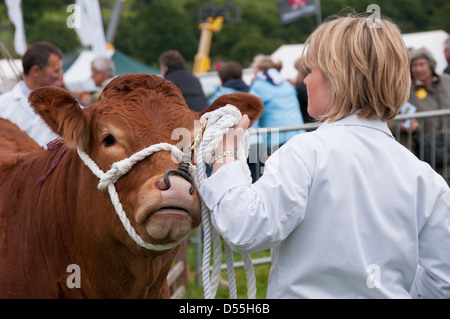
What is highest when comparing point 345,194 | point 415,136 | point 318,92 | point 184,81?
point 318,92

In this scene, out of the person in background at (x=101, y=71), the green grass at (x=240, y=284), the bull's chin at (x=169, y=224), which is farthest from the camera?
the person in background at (x=101, y=71)

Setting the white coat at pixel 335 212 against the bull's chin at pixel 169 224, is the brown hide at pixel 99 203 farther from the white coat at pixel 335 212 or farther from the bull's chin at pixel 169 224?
the white coat at pixel 335 212

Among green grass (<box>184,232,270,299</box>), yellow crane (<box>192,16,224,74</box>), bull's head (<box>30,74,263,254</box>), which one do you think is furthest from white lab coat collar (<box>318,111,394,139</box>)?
yellow crane (<box>192,16,224,74</box>)

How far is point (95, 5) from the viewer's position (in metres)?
10.6

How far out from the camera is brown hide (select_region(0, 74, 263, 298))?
2.37m

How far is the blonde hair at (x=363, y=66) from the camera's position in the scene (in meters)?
1.88

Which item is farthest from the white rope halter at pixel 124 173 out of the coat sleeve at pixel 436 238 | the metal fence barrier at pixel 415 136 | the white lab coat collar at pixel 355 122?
the metal fence barrier at pixel 415 136

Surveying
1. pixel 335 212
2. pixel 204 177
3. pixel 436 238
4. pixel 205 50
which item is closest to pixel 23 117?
pixel 204 177

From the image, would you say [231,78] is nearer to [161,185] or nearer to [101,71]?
[101,71]

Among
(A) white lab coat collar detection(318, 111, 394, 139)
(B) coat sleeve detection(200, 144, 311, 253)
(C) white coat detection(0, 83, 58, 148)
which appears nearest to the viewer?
(B) coat sleeve detection(200, 144, 311, 253)

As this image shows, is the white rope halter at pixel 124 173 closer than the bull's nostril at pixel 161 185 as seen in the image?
No

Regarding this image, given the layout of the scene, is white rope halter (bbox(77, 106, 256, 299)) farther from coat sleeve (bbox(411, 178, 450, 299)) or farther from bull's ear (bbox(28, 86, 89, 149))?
coat sleeve (bbox(411, 178, 450, 299))

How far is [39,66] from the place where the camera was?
5.27m

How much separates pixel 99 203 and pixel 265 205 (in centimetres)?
117
